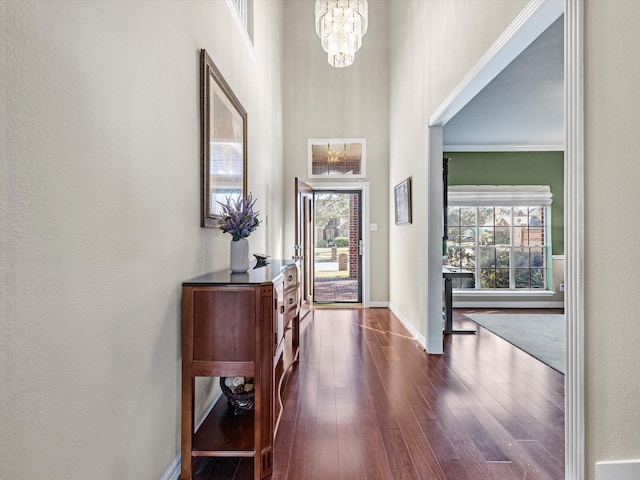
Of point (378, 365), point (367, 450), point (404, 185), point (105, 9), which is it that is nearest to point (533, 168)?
point (404, 185)

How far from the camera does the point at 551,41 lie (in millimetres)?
2975

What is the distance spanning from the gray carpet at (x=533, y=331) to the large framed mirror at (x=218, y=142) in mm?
3207

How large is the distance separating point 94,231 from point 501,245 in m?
6.46

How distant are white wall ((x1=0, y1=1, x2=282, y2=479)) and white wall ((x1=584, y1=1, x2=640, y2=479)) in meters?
1.80

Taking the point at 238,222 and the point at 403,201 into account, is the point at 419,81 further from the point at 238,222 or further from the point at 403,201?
the point at 238,222

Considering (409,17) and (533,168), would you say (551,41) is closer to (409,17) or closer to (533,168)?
(409,17)

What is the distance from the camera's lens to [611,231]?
1.33 m

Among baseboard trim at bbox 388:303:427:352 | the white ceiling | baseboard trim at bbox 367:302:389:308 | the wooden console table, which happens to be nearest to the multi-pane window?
the white ceiling

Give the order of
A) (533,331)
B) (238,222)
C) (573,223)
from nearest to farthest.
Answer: (573,223) < (238,222) < (533,331)

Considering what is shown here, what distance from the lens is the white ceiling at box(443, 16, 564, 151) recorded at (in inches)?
127

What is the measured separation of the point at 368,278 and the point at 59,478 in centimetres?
501

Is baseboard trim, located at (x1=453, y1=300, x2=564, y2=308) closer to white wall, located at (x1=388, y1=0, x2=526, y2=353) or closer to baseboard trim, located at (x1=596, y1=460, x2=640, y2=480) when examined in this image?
white wall, located at (x1=388, y1=0, x2=526, y2=353)

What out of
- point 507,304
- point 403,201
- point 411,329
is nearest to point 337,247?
point 403,201

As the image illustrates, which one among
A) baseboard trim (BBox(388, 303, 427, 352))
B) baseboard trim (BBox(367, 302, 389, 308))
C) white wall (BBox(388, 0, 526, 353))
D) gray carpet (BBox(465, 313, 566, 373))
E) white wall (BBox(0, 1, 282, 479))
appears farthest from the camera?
baseboard trim (BBox(367, 302, 389, 308))
